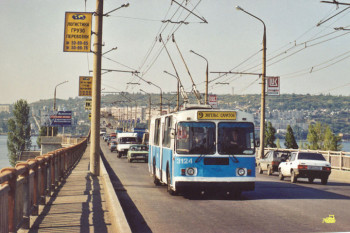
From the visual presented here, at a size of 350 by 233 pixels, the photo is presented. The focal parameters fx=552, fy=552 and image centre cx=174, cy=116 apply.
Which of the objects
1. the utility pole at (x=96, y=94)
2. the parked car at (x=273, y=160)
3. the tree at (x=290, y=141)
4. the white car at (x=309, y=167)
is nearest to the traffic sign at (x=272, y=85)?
the parked car at (x=273, y=160)

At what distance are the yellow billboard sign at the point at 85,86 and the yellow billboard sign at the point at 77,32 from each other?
875 inches

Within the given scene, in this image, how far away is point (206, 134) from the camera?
16.4m

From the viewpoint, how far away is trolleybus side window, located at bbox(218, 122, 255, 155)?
647 inches

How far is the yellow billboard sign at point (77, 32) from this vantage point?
22891mm

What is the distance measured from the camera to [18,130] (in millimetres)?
136750

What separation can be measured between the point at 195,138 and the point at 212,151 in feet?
2.08

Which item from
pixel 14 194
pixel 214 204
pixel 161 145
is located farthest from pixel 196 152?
pixel 14 194

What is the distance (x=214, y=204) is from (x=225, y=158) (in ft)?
5.87

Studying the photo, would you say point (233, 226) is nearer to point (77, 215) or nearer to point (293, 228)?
point (293, 228)

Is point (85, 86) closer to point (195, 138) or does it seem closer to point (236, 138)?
point (195, 138)

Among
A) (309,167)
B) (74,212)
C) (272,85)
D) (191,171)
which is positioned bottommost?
(74,212)

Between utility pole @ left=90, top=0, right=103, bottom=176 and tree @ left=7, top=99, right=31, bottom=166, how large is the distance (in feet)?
379

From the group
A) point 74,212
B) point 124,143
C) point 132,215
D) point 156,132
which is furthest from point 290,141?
point 74,212

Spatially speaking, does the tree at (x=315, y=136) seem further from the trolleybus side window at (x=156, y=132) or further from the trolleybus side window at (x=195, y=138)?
the trolleybus side window at (x=195, y=138)
